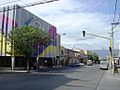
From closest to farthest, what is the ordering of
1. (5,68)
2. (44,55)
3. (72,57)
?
(5,68), (44,55), (72,57)

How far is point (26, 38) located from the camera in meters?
51.2

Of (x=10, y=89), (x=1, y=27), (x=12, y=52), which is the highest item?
(x=1, y=27)

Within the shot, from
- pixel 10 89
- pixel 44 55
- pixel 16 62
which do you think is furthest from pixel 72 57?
pixel 10 89

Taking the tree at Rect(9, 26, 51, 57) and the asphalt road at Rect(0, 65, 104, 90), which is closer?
the asphalt road at Rect(0, 65, 104, 90)

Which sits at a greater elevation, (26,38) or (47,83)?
(26,38)

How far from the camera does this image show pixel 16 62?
201ft

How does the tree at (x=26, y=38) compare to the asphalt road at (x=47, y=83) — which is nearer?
the asphalt road at (x=47, y=83)

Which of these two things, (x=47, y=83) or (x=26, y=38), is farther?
(x=26, y=38)

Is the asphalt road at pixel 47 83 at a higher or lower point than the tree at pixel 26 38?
lower

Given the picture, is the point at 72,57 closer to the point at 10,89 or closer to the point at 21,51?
the point at 21,51

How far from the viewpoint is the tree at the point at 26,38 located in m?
51.1

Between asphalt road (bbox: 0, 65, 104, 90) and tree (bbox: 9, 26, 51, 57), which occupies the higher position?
tree (bbox: 9, 26, 51, 57)

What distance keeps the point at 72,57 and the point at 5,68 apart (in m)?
79.5

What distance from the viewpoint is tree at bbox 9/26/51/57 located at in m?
51.1
